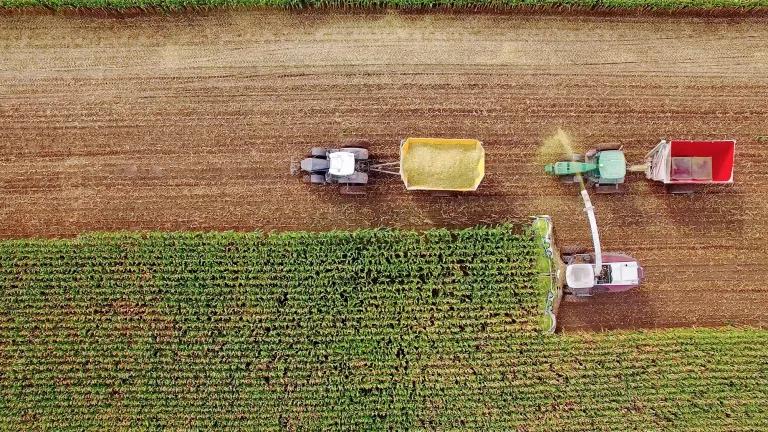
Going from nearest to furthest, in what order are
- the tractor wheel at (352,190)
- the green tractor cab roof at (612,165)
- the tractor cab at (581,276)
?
1. the tractor cab at (581,276)
2. the green tractor cab roof at (612,165)
3. the tractor wheel at (352,190)

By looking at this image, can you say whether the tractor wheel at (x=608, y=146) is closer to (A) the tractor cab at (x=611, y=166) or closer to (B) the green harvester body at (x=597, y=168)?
(B) the green harvester body at (x=597, y=168)

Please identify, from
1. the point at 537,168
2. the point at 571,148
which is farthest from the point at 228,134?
the point at 571,148

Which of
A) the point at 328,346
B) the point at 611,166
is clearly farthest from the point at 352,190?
the point at 611,166

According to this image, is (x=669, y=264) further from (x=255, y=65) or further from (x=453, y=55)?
(x=255, y=65)

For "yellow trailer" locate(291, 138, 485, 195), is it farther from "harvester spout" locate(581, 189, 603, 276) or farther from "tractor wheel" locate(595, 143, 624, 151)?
"tractor wheel" locate(595, 143, 624, 151)

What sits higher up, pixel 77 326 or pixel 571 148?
pixel 571 148

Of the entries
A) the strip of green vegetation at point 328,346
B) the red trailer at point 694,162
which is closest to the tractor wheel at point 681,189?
the red trailer at point 694,162
